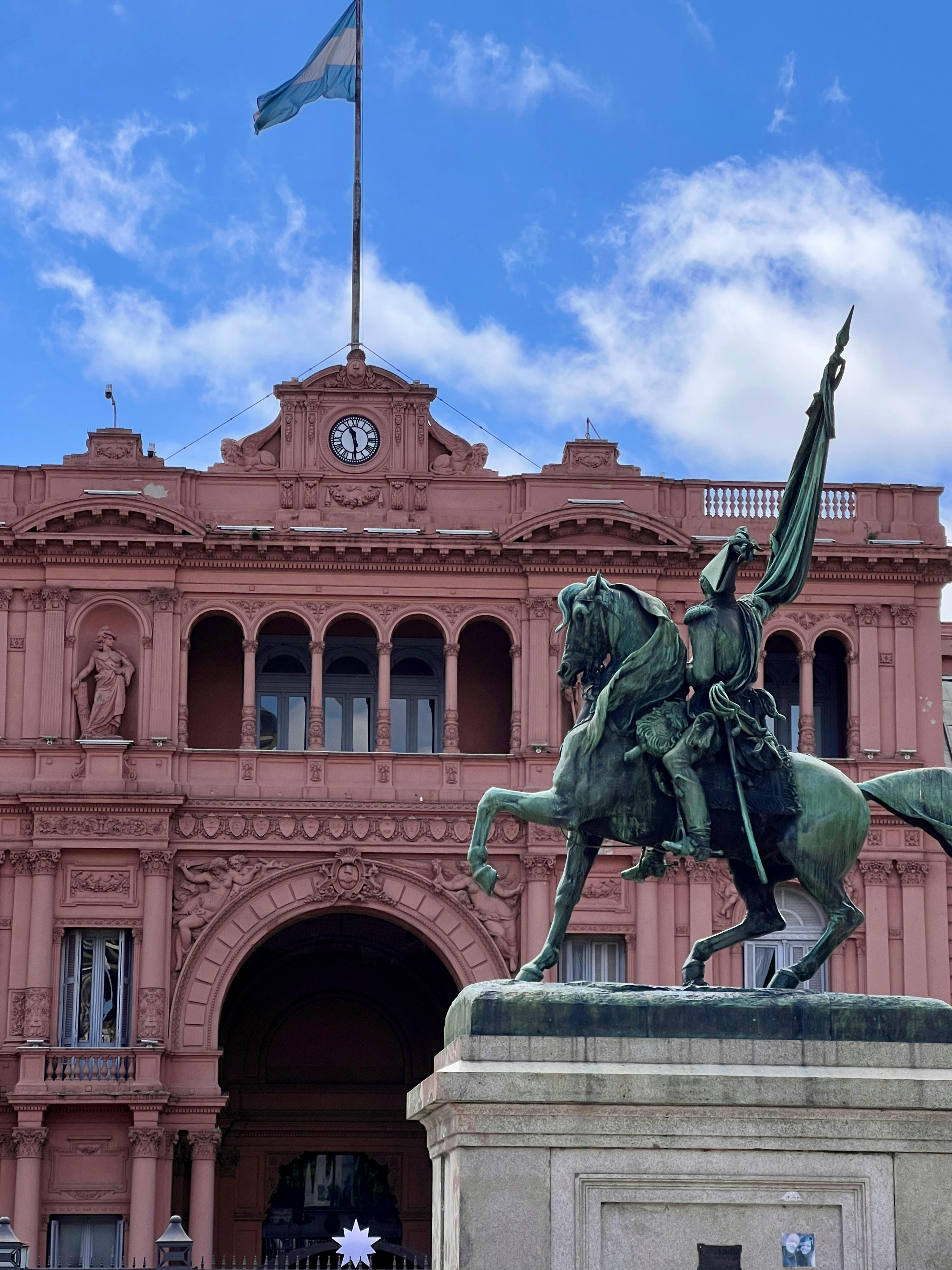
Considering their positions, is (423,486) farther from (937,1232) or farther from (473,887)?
(937,1232)

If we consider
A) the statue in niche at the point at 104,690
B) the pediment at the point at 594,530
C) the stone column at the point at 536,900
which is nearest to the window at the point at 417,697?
the pediment at the point at 594,530

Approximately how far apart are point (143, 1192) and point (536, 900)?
9.41 meters

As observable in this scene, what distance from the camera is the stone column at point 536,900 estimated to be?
147ft

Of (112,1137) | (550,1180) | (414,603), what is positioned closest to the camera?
(550,1180)

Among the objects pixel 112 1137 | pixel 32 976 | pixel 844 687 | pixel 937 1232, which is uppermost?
pixel 844 687

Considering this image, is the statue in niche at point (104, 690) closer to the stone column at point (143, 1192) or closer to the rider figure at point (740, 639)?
the stone column at point (143, 1192)

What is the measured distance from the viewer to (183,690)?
1809 inches

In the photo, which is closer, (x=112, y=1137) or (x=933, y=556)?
(x=112, y=1137)

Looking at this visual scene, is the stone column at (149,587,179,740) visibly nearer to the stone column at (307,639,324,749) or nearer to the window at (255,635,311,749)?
the window at (255,635,311,749)

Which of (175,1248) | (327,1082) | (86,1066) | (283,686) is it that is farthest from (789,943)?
(175,1248)

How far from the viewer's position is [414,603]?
46.6 metres

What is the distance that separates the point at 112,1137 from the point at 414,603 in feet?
40.0

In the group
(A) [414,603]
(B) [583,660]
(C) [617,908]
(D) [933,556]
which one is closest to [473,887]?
(C) [617,908]

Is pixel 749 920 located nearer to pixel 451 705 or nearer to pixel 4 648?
pixel 451 705
